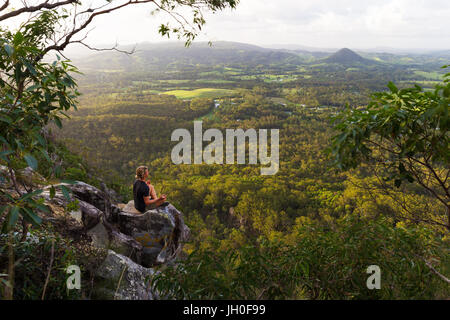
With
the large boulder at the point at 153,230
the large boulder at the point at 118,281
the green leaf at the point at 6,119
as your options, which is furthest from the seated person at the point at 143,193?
the green leaf at the point at 6,119

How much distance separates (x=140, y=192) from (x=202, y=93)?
89939mm

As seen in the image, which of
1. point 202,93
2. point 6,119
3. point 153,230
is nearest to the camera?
point 6,119

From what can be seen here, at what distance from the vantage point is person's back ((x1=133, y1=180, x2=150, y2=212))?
5.16 metres

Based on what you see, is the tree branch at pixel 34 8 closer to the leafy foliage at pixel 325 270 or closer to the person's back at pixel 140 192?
the person's back at pixel 140 192

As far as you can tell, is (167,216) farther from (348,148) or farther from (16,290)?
(348,148)

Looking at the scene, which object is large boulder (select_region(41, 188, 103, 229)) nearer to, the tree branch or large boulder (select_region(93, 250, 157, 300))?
large boulder (select_region(93, 250, 157, 300))

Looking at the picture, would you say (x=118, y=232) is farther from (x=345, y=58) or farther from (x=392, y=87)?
(x=345, y=58)

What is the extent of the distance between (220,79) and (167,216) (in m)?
118

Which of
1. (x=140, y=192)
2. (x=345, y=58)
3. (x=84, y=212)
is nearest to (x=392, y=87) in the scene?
(x=84, y=212)

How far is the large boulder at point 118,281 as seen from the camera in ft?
8.36

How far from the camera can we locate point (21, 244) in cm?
238

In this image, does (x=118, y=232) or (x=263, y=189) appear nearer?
(x=118, y=232)

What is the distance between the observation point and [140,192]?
5188mm
